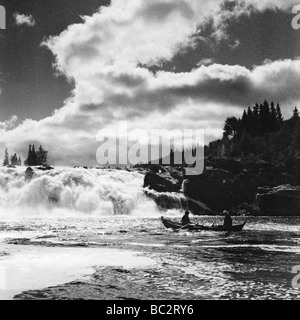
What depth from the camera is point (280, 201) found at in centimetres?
8644

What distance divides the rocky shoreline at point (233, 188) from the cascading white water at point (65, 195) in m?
8.38

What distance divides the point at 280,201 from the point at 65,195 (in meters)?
49.5

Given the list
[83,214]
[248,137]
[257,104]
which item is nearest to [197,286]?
[83,214]

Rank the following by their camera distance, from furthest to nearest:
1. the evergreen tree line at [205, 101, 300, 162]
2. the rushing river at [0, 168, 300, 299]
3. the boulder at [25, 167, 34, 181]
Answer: the evergreen tree line at [205, 101, 300, 162] → the boulder at [25, 167, 34, 181] → the rushing river at [0, 168, 300, 299]

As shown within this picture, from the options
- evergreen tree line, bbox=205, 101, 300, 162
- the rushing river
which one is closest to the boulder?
the rushing river

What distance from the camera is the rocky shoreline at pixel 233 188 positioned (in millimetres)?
86375

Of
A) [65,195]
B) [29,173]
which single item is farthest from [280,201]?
[29,173]

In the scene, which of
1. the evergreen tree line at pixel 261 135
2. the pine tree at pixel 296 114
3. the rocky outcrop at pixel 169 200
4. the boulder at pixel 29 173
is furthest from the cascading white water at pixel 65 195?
the pine tree at pixel 296 114

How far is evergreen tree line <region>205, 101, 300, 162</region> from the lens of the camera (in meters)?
131

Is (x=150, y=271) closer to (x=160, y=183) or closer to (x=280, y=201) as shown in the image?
(x=160, y=183)

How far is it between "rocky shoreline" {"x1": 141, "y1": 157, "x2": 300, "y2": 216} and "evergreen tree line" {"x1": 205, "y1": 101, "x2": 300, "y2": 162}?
98.2 feet

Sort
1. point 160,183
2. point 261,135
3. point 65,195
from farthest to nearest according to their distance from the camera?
point 261,135
point 160,183
point 65,195

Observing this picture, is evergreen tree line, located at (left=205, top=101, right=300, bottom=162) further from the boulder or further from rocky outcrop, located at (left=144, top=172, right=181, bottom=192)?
the boulder
